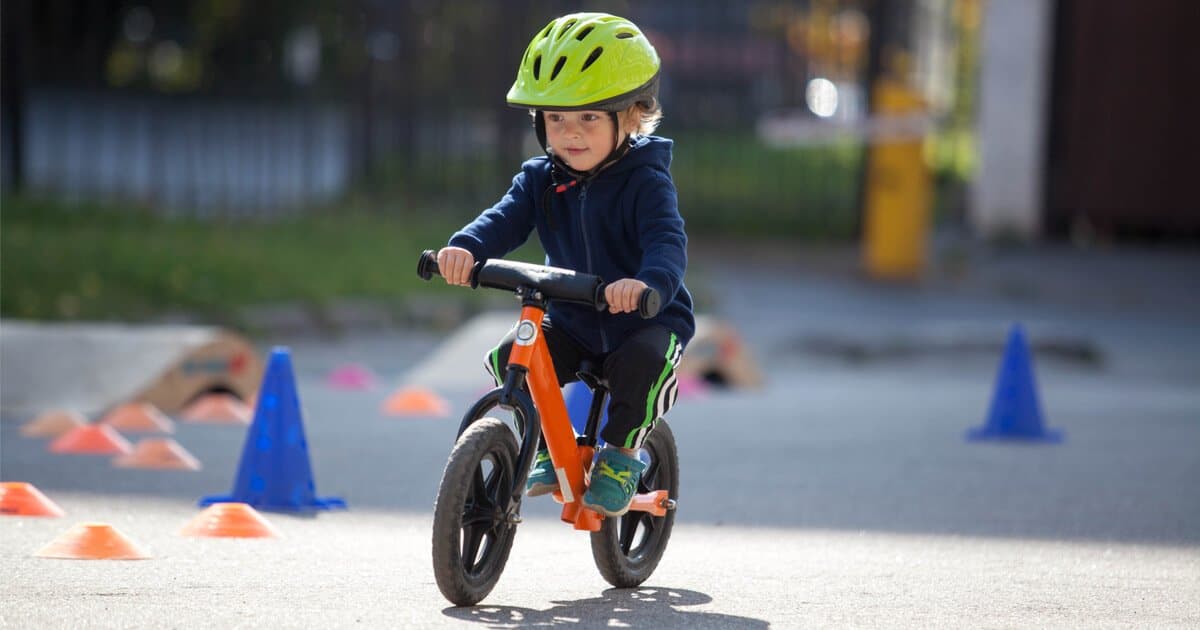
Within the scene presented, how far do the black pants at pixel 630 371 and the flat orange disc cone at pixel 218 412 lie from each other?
12.8 feet

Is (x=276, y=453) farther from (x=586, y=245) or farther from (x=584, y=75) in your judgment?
(x=584, y=75)

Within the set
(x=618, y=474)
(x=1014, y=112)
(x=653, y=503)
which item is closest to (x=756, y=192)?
(x=1014, y=112)

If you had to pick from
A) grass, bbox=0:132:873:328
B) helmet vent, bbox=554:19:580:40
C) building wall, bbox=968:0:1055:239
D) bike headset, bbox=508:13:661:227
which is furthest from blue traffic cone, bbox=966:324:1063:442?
building wall, bbox=968:0:1055:239

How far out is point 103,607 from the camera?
4203 mm

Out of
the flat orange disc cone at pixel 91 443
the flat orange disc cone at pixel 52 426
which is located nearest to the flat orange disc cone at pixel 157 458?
the flat orange disc cone at pixel 91 443

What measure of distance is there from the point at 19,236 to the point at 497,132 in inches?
247

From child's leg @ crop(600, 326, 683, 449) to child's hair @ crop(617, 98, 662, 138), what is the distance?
1.89 feet

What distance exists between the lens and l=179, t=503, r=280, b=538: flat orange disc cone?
5359 mm

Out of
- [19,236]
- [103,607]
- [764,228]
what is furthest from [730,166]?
[103,607]

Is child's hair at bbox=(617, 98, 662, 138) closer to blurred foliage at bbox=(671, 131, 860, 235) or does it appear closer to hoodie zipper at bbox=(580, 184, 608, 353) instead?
hoodie zipper at bbox=(580, 184, 608, 353)

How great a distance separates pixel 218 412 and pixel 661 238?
14.3 feet

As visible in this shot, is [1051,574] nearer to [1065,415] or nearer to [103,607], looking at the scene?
[103,607]

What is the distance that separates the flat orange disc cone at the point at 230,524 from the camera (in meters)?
5.36

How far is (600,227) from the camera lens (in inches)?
185
